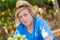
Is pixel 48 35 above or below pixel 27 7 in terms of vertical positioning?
below

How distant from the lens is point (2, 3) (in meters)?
5.16

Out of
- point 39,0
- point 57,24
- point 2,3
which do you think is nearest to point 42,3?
point 39,0

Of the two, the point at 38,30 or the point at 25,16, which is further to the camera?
the point at 38,30

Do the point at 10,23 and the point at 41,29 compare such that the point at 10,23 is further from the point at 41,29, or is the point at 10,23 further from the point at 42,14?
the point at 41,29

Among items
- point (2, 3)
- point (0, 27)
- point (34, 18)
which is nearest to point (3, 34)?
point (0, 27)

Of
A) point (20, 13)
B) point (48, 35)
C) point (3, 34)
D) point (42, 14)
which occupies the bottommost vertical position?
A: point (48, 35)

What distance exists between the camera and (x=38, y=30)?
113 inches

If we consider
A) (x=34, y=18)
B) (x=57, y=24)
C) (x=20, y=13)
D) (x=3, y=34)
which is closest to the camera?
(x=20, y=13)

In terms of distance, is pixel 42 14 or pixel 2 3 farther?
pixel 42 14

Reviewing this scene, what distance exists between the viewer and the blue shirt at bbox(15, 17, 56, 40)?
9.04 ft

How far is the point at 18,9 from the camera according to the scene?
9.00 feet

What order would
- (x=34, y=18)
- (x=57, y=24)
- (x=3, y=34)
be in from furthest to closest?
(x=57, y=24) < (x=3, y=34) < (x=34, y=18)

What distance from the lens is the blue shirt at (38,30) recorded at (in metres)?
2.76

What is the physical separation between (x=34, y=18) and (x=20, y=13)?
10.3 inches
